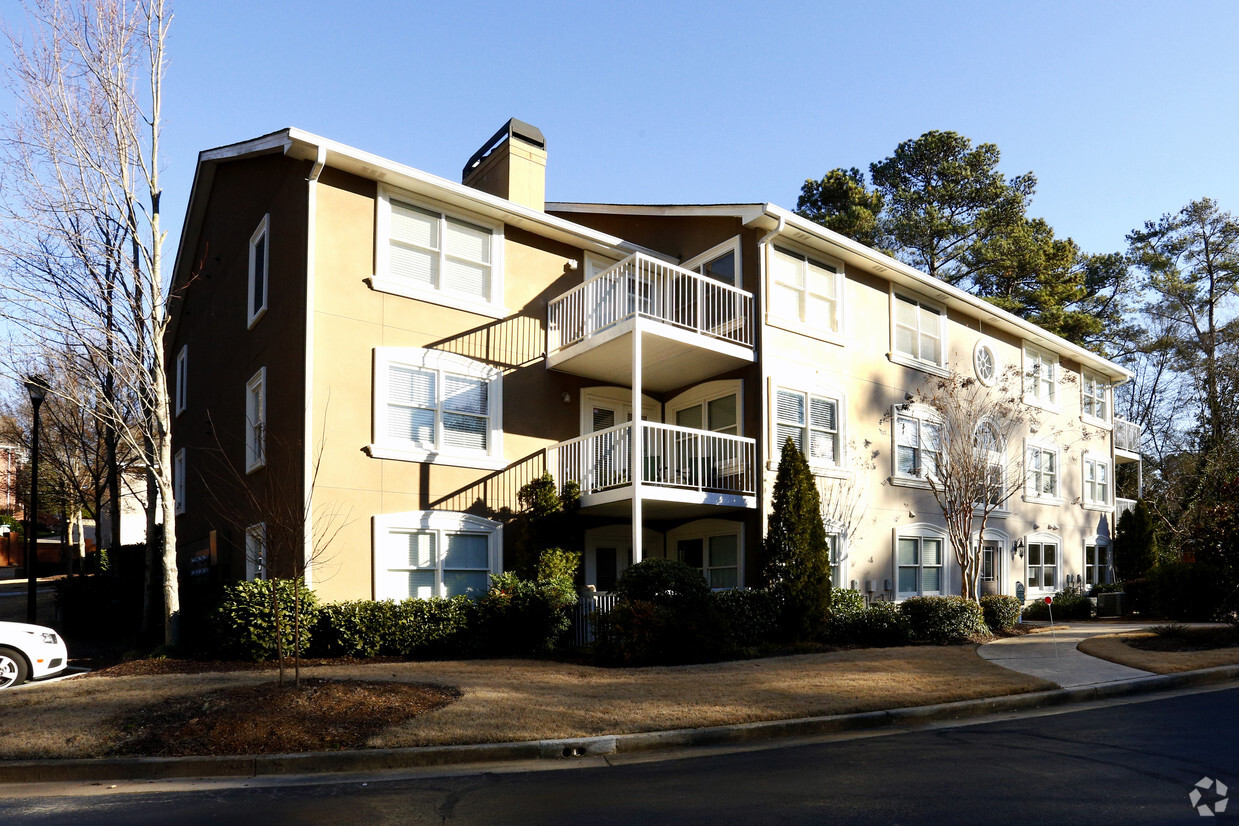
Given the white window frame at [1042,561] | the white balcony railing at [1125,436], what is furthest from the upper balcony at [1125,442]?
the white window frame at [1042,561]

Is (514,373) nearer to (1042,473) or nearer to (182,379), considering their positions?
(182,379)

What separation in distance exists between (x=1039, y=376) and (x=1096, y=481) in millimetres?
4553

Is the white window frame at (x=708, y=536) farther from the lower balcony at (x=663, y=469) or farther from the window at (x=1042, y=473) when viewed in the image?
the window at (x=1042, y=473)

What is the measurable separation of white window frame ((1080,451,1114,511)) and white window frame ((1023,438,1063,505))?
140 cm

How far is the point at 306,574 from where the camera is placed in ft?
45.3

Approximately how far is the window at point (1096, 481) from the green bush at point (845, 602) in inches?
514

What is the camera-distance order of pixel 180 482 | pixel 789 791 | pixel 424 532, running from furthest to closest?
pixel 180 482, pixel 424 532, pixel 789 791

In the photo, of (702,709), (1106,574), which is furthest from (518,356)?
(1106,574)

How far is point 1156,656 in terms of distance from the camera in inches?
530

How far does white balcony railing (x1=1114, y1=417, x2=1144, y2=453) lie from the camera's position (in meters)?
30.5

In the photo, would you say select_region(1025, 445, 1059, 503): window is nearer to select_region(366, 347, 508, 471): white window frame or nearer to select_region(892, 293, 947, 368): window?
select_region(892, 293, 947, 368): window

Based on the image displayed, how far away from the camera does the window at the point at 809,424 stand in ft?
58.9

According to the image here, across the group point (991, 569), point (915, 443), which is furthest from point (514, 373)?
point (991, 569)
